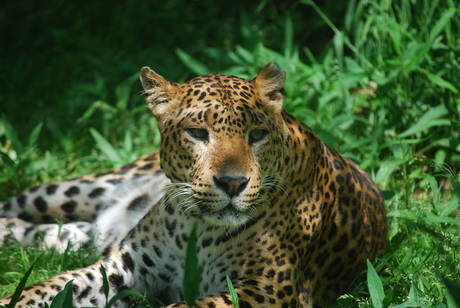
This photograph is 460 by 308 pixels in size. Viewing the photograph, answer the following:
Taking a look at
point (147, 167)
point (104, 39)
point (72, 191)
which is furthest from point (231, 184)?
point (104, 39)

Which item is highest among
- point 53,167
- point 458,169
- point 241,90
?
point 241,90

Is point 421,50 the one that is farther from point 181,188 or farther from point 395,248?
point 181,188

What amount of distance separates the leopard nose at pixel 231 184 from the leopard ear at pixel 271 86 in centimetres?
71

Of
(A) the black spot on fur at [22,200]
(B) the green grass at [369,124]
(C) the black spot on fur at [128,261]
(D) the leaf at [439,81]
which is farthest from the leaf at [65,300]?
(D) the leaf at [439,81]

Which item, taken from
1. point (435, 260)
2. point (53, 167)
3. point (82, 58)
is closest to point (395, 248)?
point (435, 260)

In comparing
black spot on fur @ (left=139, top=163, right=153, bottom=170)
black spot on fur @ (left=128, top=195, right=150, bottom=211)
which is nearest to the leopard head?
black spot on fur @ (left=128, top=195, right=150, bottom=211)

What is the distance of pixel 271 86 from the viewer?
4773 millimetres

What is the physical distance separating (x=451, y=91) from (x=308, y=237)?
290cm

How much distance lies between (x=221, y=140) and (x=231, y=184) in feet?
1.07

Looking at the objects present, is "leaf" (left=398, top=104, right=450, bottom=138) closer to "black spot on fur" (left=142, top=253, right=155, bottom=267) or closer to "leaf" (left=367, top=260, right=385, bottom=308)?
"leaf" (left=367, top=260, right=385, bottom=308)

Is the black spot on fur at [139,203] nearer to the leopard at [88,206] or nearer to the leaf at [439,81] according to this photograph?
the leopard at [88,206]

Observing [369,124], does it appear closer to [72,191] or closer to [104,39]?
[72,191]

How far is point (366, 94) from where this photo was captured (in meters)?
7.46

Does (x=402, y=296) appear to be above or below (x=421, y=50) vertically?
below
